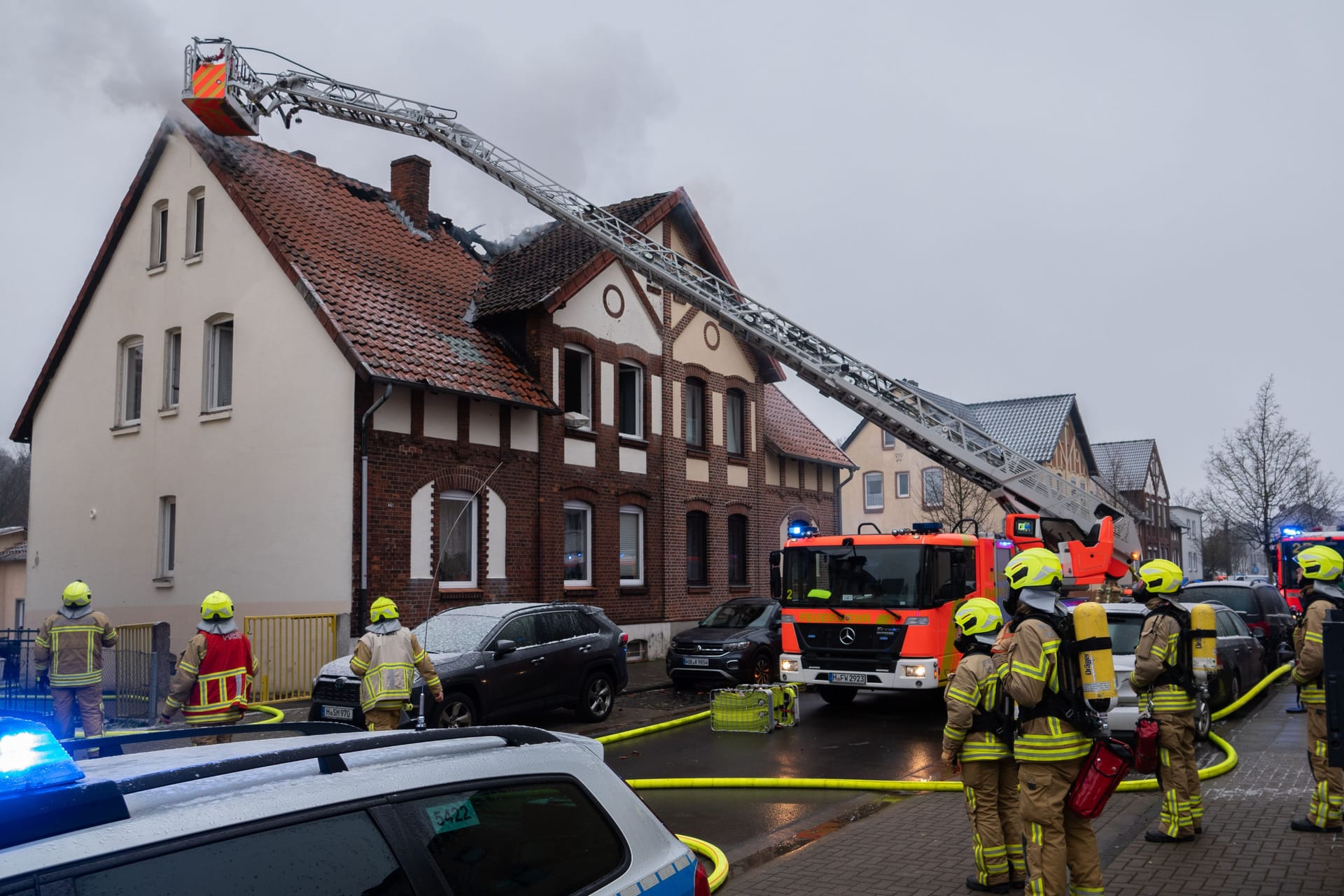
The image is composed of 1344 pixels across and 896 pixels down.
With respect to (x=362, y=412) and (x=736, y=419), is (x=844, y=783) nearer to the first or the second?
(x=362, y=412)

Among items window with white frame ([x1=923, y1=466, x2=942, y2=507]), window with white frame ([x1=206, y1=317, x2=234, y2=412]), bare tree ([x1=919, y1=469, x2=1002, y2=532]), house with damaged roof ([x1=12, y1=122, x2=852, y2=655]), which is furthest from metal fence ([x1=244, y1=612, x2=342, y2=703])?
window with white frame ([x1=923, y1=466, x2=942, y2=507])

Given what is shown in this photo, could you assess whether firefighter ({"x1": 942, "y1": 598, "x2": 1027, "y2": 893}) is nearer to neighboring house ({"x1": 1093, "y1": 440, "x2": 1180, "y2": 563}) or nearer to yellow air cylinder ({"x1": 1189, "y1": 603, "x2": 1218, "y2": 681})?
yellow air cylinder ({"x1": 1189, "y1": 603, "x2": 1218, "y2": 681})

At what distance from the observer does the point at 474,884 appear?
2.62 metres

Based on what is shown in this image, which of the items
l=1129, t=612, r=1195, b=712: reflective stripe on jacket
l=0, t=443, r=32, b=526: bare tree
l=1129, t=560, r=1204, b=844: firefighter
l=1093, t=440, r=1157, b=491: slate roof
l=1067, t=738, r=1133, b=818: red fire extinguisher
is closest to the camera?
l=1067, t=738, r=1133, b=818: red fire extinguisher

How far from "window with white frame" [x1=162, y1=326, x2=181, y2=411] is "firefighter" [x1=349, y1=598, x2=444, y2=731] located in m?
12.3

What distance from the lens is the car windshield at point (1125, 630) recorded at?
1154 centimetres

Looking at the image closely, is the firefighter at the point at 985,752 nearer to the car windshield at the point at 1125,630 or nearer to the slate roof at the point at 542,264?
the car windshield at the point at 1125,630

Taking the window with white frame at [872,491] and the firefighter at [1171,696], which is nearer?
the firefighter at [1171,696]

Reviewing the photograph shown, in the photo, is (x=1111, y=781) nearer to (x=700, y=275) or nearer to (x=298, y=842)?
(x=298, y=842)

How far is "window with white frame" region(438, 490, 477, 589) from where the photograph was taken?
17750 mm

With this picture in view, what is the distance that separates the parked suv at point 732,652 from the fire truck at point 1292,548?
12.0 m

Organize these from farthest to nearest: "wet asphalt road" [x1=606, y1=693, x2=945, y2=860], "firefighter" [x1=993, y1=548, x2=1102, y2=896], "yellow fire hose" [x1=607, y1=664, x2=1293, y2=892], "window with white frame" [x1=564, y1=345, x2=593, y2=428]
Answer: "window with white frame" [x1=564, y1=345, x2=593, y2=428], "yellow fire hose" [x1=607, y1=664, x2=1293, y2=892], "wet asphalt road" [x1=606, y1=693, x2=945, y2=860], "firefighter" [x1=993, y1=548, x2=1102, y2=896]

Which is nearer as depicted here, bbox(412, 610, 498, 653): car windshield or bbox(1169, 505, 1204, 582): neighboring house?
bbox(412, 610, 498, 653): car windshield

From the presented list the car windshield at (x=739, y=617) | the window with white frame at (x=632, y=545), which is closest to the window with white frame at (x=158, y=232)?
the window with white frame at (x=632, y=545)
